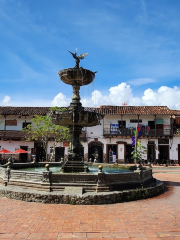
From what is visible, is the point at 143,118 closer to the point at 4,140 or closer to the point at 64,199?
the point at 4,140

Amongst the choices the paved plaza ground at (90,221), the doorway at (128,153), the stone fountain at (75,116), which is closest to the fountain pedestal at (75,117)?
the stone fountain at (75,116)

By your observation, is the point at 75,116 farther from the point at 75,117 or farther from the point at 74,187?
the point at 74,187

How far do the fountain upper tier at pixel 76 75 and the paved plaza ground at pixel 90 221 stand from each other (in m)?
5.39

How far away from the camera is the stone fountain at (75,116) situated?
9008 mm

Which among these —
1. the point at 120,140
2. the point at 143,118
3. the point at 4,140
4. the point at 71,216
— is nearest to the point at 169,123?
the point at 143,118

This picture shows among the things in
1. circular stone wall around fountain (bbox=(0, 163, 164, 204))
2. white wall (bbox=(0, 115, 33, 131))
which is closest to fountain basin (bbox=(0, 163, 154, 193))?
circular stone wall around fountain (bbox=(0, 163, 164, 204))

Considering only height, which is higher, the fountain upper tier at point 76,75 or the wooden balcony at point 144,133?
the fountain upper tier at point 76,75

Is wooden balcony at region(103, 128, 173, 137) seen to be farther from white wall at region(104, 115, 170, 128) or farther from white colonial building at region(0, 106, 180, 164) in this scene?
white wall at region(104, 115, 170, 128)

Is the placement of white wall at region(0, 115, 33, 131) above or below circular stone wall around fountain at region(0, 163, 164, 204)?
above

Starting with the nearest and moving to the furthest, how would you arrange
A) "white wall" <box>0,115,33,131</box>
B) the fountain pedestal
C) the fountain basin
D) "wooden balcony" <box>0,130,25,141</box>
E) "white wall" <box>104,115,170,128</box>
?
the fountain basin
the fountain pedestal
"wooden balcony" <box>0,130,25,141</box>
"white wall" <box>104,115,170,128</box>
"white wall" <box>0,115,33,131</box>

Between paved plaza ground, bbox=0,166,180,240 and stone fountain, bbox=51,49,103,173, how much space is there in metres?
2.93

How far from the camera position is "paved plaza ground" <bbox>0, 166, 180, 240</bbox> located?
4406 mm

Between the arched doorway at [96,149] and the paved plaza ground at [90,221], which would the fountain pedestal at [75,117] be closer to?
the paved plaza ground at [90,221]

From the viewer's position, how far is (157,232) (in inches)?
180
